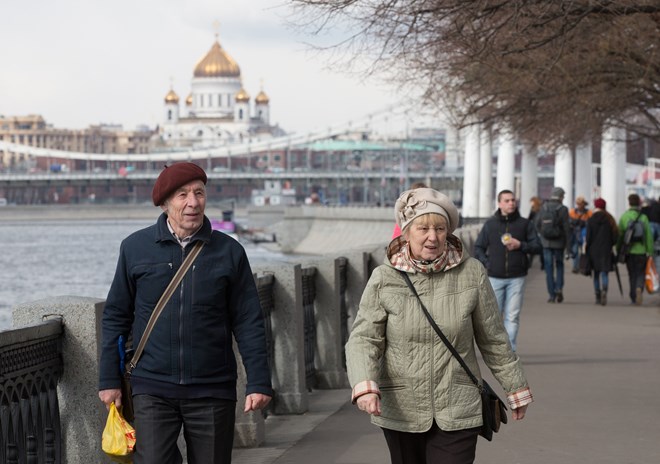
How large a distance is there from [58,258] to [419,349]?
75.7m

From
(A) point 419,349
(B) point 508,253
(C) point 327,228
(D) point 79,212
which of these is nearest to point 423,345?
(A) point 419,349

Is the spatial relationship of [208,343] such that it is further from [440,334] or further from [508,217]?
[508,217]

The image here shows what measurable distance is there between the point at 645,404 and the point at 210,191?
167 meters

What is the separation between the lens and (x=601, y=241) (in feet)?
69.8

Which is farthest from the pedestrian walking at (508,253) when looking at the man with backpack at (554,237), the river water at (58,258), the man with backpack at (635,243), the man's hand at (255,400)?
the man with backpack at (554,237)

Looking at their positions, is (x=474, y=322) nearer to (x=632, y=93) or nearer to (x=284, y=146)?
(x=632, y=93)

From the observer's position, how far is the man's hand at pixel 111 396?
5.59 meters

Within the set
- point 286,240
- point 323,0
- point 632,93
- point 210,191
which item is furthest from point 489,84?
point 210,191

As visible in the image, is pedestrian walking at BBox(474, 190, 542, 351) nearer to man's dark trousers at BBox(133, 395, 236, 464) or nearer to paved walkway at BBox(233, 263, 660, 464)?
paved walkway at BBox(233, 263, 660, 464)

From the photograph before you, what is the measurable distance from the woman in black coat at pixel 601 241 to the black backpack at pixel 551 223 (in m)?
0.70

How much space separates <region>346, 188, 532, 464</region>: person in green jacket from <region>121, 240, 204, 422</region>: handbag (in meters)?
0.63

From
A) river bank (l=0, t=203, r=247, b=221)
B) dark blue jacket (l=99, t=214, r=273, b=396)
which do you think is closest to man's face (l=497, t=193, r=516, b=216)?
dark blue jacket (l=99, t=214, r=273, b=396)

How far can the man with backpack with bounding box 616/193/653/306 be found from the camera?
2142 centimetres

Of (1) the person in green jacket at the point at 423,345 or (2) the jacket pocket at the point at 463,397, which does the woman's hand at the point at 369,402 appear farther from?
(2) the jacket pocket at the point at 463,397
